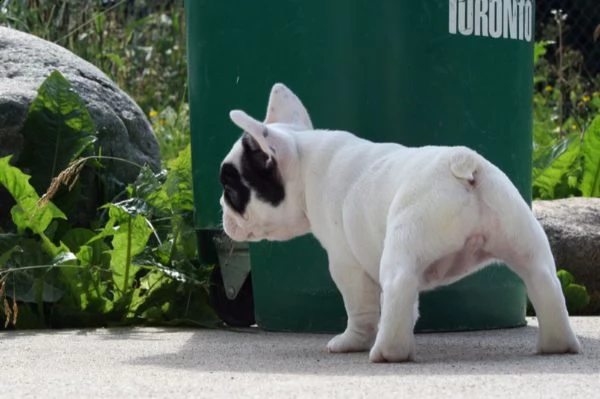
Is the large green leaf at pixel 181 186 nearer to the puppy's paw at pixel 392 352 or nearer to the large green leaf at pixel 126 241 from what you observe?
the large green leaf at pixel 126 241

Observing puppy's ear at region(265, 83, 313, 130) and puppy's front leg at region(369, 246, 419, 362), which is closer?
puppy's front leg at region(369, 246, 419, 362)

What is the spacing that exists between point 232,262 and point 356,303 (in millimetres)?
1085

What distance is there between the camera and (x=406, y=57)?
4656mm

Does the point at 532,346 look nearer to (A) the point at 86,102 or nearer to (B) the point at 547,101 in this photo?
(A) the point at 86,102

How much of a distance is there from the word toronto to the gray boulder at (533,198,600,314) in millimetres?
1176

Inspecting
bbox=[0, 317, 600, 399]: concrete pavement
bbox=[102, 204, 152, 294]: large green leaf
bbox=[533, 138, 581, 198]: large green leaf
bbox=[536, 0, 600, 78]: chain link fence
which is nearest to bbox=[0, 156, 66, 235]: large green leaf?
bbox=[102, 204, 152, 294]: large green leaf

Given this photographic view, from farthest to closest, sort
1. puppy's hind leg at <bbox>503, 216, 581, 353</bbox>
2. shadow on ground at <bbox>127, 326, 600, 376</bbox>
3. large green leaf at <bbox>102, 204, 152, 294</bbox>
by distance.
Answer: large green leaf at <bbox>102, 204, 152, 294</bbox>, puppy's hind leg at <bbox>503, 216, 581, 353</bbox>, shadow on ground at <bbox>127, 326, 600, 376</bbox>

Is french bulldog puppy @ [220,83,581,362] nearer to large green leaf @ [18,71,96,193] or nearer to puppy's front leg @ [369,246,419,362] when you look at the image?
puppy's front leg @ [369,246,419,362]

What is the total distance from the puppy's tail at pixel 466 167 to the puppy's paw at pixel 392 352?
1.60 ft

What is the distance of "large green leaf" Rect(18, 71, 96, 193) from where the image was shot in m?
5.59

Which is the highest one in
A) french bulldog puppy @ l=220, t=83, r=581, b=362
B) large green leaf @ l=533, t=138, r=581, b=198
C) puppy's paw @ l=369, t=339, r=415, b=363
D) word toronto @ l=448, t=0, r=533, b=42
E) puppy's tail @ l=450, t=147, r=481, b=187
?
word toronto @ l=448, t=0, r=533, b=42

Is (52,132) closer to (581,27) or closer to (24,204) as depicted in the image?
(24,204)

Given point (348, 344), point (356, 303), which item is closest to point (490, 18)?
point (356, 303)

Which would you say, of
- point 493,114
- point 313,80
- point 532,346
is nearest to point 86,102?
point 313,80
